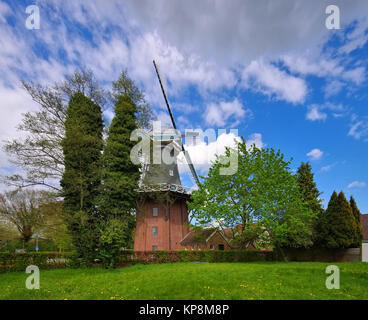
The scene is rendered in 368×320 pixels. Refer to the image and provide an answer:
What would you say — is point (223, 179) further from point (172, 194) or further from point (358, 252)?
point (358, 252)

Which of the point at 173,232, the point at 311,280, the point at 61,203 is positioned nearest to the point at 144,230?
the point at 173,232

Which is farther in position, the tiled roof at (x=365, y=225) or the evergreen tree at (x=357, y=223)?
the tiled roof at (x=365, y=225)

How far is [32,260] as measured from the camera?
18750 millimetres

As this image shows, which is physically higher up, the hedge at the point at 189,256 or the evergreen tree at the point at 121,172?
the evergreen tree at the point at 121,172

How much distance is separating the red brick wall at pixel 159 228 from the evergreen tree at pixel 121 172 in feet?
23.5

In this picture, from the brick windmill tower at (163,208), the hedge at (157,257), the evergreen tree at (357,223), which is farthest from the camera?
the brick windmill tower at (163,208)

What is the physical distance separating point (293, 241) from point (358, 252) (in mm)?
6225

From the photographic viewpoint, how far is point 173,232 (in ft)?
99.1

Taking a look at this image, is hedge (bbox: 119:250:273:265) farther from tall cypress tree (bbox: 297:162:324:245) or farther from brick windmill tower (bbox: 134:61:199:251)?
tall cypress tree (bbox: 297:162:324:245)

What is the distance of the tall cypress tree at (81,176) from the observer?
19.4 meters

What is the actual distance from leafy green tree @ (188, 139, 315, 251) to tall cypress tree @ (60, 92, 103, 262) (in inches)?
367

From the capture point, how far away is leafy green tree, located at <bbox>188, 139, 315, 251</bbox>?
21859mm

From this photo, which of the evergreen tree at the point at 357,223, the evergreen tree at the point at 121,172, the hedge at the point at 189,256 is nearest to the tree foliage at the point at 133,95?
the evergreen tree at the point at 121,172

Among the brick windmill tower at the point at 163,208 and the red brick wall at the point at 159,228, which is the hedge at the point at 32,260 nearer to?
the brick windmill tower at the point at 163,208
